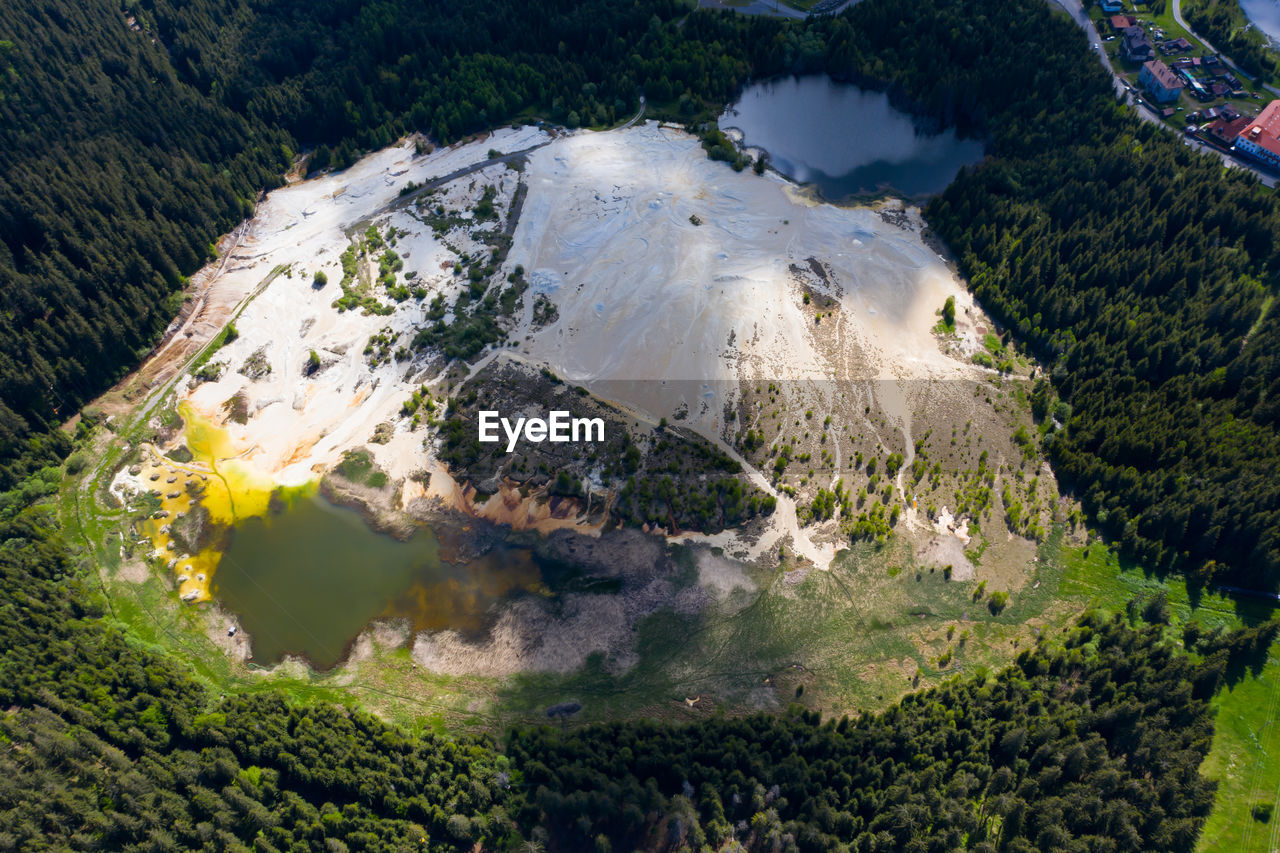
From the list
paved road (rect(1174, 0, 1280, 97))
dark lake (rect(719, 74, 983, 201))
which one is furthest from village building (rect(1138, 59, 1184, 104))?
dark lake (rect(719, 74, 983, 201))

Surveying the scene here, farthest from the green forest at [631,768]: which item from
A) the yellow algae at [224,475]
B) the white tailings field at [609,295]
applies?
the white tailings field at [609,295]

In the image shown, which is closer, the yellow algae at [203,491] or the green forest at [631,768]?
the green forest at [631,768]

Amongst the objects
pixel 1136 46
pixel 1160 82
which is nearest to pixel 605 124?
pixel 1160 82

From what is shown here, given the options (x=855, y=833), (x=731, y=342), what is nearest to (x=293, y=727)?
(x=855, y=833)

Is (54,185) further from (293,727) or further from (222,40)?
(293,727)

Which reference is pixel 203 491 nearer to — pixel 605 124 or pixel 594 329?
pixel 594 329

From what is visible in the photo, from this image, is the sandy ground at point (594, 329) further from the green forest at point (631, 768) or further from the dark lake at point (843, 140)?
the green forest at point (631, 768)
